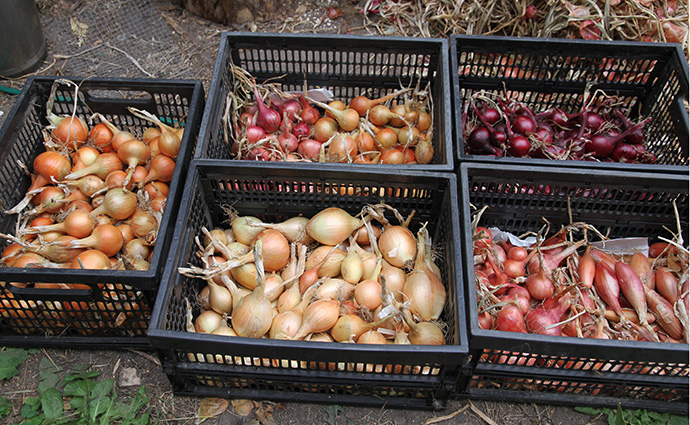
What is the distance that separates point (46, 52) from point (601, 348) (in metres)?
4.06

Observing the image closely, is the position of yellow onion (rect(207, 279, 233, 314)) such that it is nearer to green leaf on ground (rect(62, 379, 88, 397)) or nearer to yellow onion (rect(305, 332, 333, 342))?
yellow onion (rect(305, 332, 333, 342))

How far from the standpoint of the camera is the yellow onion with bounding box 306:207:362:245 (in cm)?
203

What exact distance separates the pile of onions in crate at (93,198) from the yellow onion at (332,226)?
27.8 inches

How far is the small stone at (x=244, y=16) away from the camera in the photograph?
3863 mm

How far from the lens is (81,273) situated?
174 centimetres

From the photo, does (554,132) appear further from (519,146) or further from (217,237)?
(217,237)

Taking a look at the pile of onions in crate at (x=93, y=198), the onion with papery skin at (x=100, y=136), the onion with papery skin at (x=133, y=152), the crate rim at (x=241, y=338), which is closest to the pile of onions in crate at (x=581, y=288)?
the crate rim at (x=241, y=338)

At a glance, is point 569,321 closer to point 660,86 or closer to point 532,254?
point 532,254

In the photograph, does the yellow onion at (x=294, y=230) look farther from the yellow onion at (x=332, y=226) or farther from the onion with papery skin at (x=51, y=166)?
the onion with papery skin at (x=51, y=166)

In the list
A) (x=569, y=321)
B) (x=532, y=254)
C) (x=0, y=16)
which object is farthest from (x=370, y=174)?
(x=0, y=16)

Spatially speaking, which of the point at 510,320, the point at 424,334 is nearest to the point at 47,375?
the point at 424,334

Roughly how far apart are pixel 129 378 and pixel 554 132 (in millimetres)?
2419

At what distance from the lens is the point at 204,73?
3.59m

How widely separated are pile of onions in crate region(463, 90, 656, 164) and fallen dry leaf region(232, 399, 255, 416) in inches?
62.5
